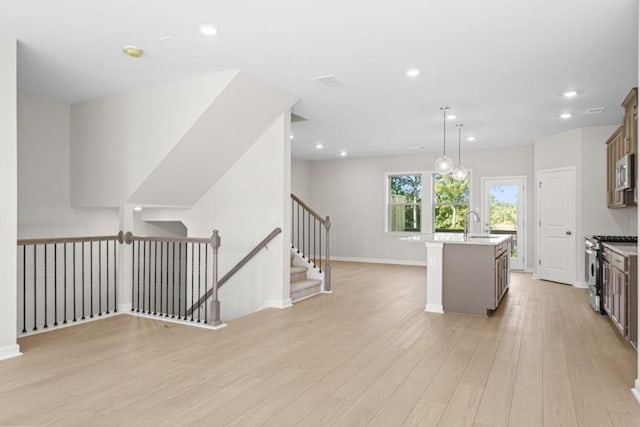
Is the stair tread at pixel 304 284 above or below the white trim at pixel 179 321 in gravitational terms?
above

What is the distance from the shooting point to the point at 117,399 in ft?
9.01

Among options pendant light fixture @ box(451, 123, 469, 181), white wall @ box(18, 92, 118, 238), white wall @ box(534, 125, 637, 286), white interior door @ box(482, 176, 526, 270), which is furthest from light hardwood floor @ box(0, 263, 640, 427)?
white interior door @ box(482, 176, 526, 270)

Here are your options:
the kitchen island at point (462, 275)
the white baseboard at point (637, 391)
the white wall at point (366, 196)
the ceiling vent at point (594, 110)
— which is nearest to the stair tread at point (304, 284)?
the kitchen island at point (462, 275)

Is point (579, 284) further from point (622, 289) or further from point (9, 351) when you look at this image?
point (9, 351)

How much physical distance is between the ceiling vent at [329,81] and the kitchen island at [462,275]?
2.04m

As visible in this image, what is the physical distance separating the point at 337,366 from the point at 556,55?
3.54 m

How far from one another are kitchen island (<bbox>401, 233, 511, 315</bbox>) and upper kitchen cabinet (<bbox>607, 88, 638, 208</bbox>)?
1.74 m

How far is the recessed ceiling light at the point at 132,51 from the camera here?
3895 millimetres

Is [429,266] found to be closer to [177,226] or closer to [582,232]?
[582,232]

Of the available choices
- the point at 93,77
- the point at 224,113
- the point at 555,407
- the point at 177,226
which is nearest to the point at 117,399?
the point at 555,407

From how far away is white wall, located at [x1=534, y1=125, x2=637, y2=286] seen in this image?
7008mm

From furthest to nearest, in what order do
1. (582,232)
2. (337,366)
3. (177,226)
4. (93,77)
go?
(177,226)
(582,232)
(93,77)
(337,366)

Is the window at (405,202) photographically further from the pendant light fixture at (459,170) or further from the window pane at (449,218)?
the pendant light fixture at (459,170)

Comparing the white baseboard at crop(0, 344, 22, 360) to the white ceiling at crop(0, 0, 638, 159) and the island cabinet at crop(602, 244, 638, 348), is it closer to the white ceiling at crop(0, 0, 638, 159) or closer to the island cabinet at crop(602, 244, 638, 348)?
the white ceiling at crop(0, 0, 638, 159)
